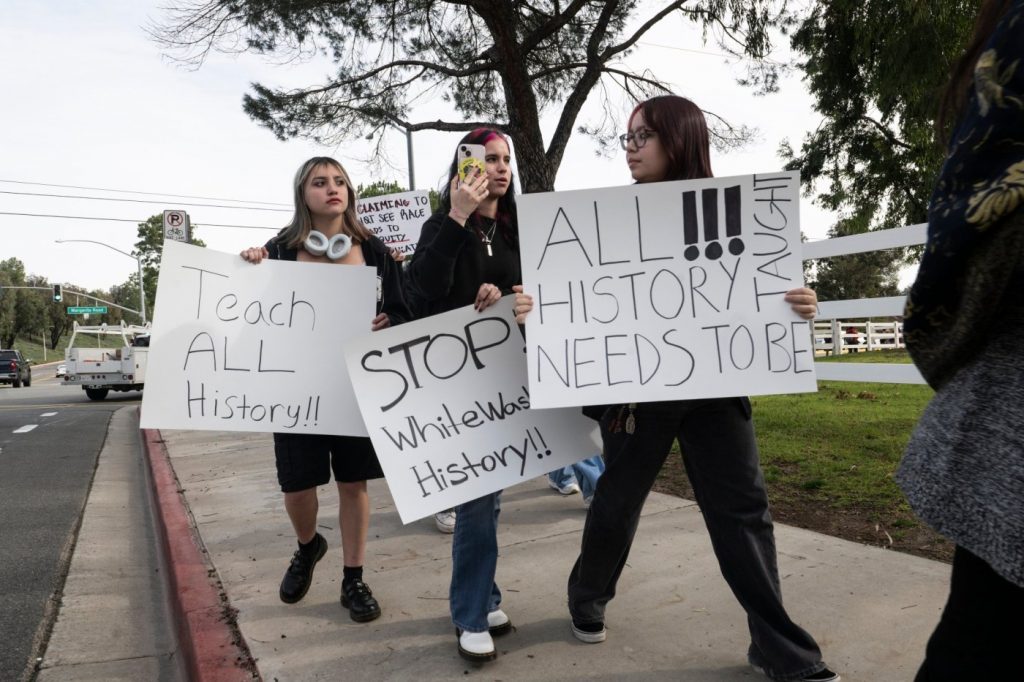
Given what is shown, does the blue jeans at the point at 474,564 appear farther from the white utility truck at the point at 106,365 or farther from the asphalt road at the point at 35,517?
the white utility truck at the point at 106,365

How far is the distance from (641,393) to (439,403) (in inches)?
30.1

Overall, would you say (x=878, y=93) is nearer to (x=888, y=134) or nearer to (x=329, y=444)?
(x=888, y=134)

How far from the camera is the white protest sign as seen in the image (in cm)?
1006

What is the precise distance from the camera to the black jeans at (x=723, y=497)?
235cm

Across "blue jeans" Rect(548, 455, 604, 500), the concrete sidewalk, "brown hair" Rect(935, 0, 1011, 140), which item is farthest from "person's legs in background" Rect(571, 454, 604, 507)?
"brown hair" Rect(935, 0, 1011, 140)

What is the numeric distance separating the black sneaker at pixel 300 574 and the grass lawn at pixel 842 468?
7.94ft

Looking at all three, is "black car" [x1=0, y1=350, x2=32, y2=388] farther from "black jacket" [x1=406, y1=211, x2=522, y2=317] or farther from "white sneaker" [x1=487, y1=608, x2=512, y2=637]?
"white sneaker" [x1=487, y1=608, x2=512, y2=637]

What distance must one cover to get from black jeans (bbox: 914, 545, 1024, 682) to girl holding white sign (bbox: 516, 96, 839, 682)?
1146mm

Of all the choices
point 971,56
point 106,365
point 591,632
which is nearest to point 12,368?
point 106,365

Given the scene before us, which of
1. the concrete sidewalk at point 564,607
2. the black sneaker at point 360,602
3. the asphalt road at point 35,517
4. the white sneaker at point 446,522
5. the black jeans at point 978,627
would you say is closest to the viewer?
the black jeans at point 978,627

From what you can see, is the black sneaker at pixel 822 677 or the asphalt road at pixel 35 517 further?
the asphalt road at pixel 35 517

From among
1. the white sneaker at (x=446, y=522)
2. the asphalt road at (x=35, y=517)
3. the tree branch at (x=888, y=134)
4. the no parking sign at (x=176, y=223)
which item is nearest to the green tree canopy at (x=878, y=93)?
the tree branch at (x=888, y=134)

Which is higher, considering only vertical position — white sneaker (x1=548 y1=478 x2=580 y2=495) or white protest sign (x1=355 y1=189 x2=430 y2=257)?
white protest sign (x1=355 y1=189 x2=430 y2=257)

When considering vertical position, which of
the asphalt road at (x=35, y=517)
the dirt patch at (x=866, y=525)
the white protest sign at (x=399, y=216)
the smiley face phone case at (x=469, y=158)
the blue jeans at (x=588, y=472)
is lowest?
the asphalt road at (x=35, y=517)
